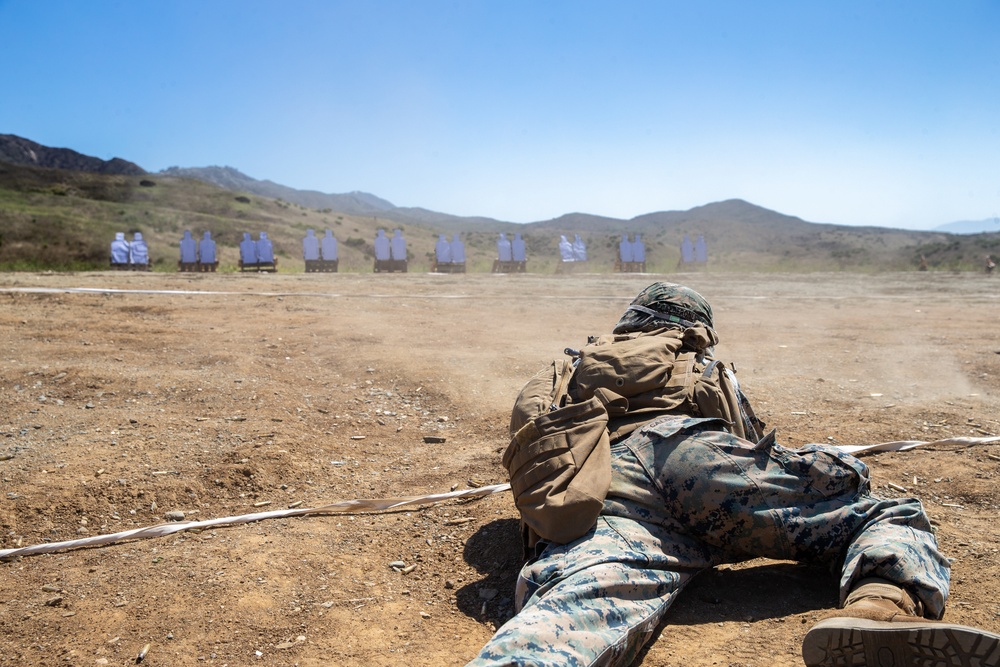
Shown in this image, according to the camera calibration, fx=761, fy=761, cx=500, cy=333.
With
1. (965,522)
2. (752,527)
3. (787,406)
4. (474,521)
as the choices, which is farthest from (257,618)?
(787,406)

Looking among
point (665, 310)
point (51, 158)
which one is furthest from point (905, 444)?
point (51, 158)

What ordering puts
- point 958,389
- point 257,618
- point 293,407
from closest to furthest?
point 257,618
point 293,407
point 958,389

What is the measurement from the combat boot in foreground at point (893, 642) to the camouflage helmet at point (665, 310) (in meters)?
1.53

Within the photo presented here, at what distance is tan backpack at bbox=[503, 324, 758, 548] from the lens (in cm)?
235

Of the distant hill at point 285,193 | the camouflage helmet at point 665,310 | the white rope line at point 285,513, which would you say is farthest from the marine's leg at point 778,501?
the distant hill at point 285,193

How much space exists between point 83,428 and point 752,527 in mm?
3698

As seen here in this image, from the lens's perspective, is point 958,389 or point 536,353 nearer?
point 958,389

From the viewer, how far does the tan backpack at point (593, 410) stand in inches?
92.7

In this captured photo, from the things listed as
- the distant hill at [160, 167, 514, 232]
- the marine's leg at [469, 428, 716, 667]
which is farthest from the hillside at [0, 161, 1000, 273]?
the distant hill at [160, 167, 514, 232]

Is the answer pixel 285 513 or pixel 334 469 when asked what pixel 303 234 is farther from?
pixel 285 513

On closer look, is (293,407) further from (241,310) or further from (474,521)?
(241,310)

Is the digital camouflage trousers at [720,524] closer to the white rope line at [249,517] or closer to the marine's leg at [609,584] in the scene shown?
the marine's leg at [609,584]

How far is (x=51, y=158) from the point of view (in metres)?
73.1

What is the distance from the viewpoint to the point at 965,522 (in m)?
3.26
